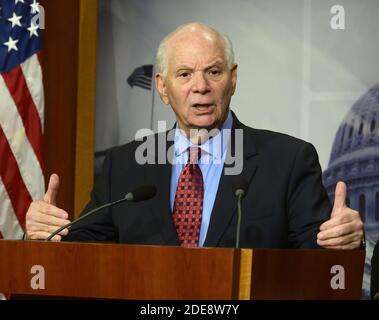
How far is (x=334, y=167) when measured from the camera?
4527mm

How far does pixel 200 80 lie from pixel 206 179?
1.30ft

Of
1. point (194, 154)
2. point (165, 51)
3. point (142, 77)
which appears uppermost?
point (142, 77)

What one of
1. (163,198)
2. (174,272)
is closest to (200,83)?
(163,198)

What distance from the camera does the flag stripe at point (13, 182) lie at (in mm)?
4004

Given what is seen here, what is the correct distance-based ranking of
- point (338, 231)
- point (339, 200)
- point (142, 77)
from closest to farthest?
point (338, 231) < point (339, 200) < point (142, 77)

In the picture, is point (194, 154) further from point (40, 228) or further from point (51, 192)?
point (40, 228)

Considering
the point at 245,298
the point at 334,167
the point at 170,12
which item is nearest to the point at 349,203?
the point at 334,167

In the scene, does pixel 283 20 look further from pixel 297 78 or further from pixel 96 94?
pixel 96 94

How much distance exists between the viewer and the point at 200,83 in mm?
2904

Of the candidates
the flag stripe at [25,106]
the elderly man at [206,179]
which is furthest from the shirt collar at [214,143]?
the flag stripe at [25,106]

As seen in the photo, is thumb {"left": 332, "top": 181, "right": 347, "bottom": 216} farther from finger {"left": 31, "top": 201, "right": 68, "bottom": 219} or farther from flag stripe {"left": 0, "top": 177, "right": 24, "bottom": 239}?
flag stripe {"left": 0, "top": 177, "right": 24, "bottom": 239}

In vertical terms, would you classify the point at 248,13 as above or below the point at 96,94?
above

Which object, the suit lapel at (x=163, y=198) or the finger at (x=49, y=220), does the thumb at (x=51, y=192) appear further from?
the suit lapel at (x=163, y=198)

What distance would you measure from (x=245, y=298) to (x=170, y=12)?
310 cm
